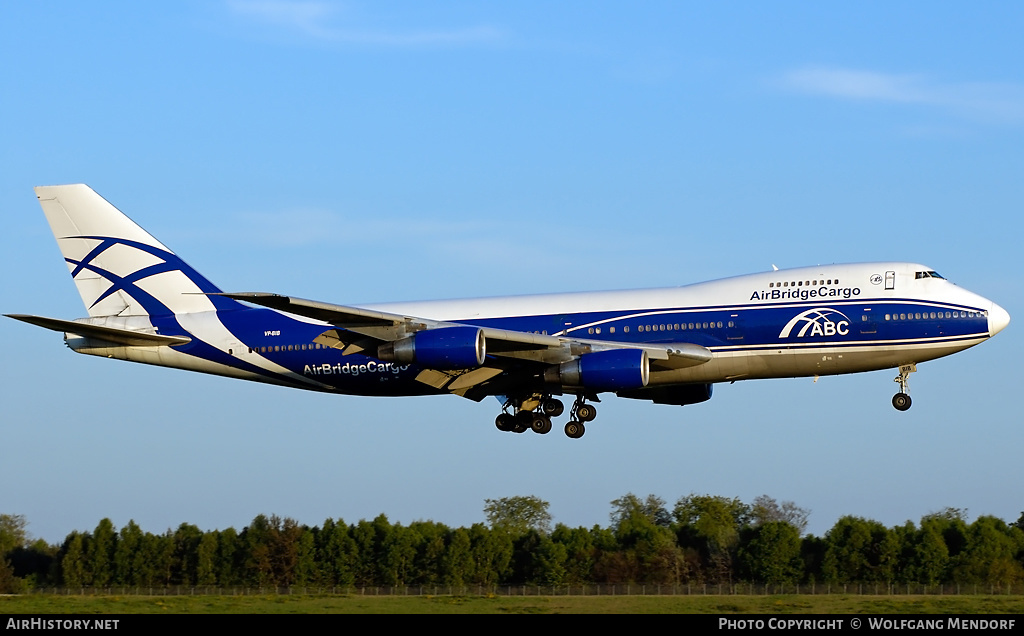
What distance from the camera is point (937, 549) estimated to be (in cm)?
6156

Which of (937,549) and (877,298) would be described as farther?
(937,549)

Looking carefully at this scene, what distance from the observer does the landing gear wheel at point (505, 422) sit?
5012 cm

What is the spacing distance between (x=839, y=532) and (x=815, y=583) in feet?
15.6

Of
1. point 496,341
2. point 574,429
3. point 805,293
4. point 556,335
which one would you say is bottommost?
point 574,429

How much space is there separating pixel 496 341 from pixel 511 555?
1955 centimetres

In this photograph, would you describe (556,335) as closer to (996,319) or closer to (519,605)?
(519,605)

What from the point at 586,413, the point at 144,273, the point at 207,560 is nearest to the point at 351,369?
the point at 586,413

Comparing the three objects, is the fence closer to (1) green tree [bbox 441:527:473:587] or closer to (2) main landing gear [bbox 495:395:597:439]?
(2) main landing gear [bbox 495:395:597:439]

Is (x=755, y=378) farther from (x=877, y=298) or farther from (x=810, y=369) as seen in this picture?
(x=877, y=298)

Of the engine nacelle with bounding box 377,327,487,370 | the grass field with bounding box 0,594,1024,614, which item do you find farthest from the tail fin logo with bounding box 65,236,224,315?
the grass field with bounding box 0,594,1024,614

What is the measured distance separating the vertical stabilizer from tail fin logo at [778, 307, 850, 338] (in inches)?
830

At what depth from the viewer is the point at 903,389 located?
45.8 meters
